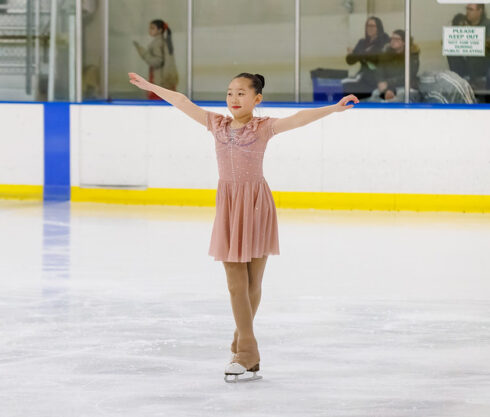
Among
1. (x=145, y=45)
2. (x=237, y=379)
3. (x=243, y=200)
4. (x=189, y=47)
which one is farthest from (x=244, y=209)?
(x=145, y=45)

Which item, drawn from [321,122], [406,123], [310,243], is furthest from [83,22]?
[310,243]

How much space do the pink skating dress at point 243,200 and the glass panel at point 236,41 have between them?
343 inches

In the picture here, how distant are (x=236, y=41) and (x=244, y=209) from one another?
30.1 ft

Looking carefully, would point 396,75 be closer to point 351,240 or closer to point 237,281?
point 351,240

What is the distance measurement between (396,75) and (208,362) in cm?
838

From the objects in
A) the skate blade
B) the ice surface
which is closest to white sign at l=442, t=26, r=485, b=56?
the ice surface

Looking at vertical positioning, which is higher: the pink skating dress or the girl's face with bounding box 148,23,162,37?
the girl's face with bounding box 148,23,162,37

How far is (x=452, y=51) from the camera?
39.6 feet

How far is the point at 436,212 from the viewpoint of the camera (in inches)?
421

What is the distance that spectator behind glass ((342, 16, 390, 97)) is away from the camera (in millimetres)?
12523

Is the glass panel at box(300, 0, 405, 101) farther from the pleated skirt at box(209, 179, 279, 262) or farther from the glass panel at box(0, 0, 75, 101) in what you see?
the pleated skirt at box(209, 179, 279, 262)

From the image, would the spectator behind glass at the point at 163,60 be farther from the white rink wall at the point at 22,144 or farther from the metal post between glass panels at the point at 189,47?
the white rink wall at the point at 22,144

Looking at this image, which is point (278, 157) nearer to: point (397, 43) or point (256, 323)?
point (397, 43)

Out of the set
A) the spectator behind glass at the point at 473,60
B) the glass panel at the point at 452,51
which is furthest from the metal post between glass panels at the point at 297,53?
the spectator behind glass at the point at 473,60
